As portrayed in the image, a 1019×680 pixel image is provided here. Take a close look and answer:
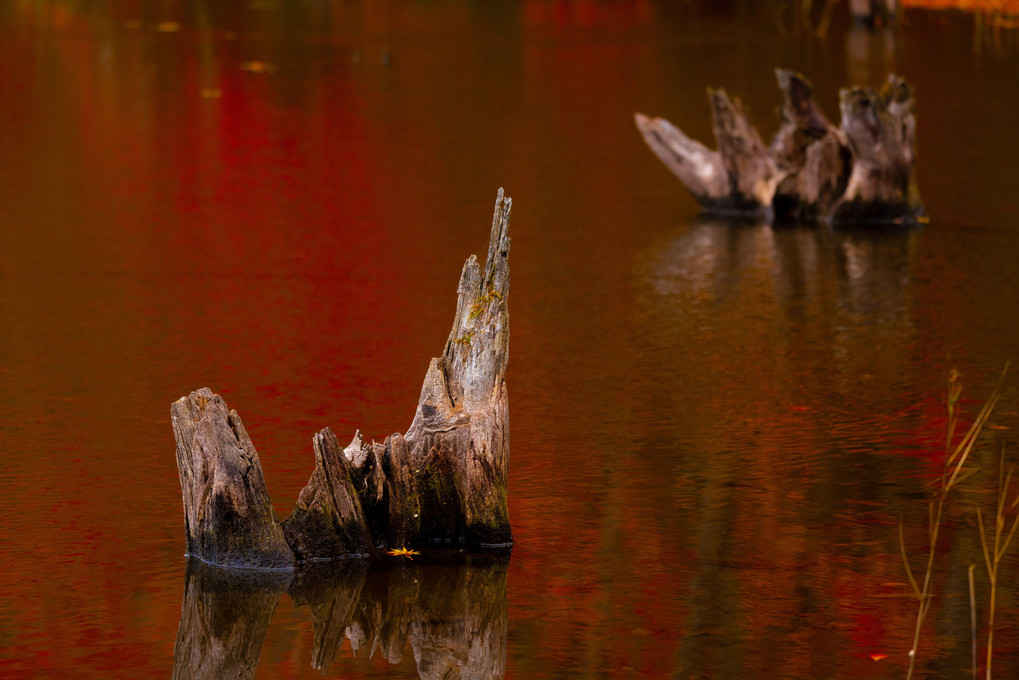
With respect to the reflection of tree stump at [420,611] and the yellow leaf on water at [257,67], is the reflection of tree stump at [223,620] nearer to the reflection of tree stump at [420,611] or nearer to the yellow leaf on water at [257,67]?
the reflection of tree stump at [420,611]

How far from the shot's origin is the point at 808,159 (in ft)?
49.1

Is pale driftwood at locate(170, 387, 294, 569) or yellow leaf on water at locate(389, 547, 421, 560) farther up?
pale driftwood at locate(170, 387, 294, 569)

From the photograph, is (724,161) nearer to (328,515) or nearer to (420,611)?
(328,515)

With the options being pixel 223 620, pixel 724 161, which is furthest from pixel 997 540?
pixel 724 161

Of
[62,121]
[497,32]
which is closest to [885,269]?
[62,121]

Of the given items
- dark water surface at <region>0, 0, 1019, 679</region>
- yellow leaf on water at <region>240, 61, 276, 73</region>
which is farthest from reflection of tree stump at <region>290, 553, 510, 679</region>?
yellow leaf on water at <region>240, 61, 276, 73</region>

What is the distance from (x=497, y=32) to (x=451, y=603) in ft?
85.1

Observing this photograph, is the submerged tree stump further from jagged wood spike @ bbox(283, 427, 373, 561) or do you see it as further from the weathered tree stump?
the weathered tree stump

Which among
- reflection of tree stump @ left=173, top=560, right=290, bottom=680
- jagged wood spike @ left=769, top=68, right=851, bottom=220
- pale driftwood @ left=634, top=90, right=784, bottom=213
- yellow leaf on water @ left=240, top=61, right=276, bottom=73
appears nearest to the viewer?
reflection of tree stump @ left=173, top=560, right=290, bottom=680

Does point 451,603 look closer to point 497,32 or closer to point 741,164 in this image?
point 741,164

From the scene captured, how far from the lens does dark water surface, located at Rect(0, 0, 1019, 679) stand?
6500 millimetres

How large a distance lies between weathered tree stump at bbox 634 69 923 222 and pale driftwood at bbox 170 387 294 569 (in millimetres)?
8428

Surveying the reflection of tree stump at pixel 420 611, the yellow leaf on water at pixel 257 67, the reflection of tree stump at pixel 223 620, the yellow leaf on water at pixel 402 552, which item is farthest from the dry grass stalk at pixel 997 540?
the yellow leaf on water at pixel 257 67

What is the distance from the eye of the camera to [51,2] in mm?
36906
